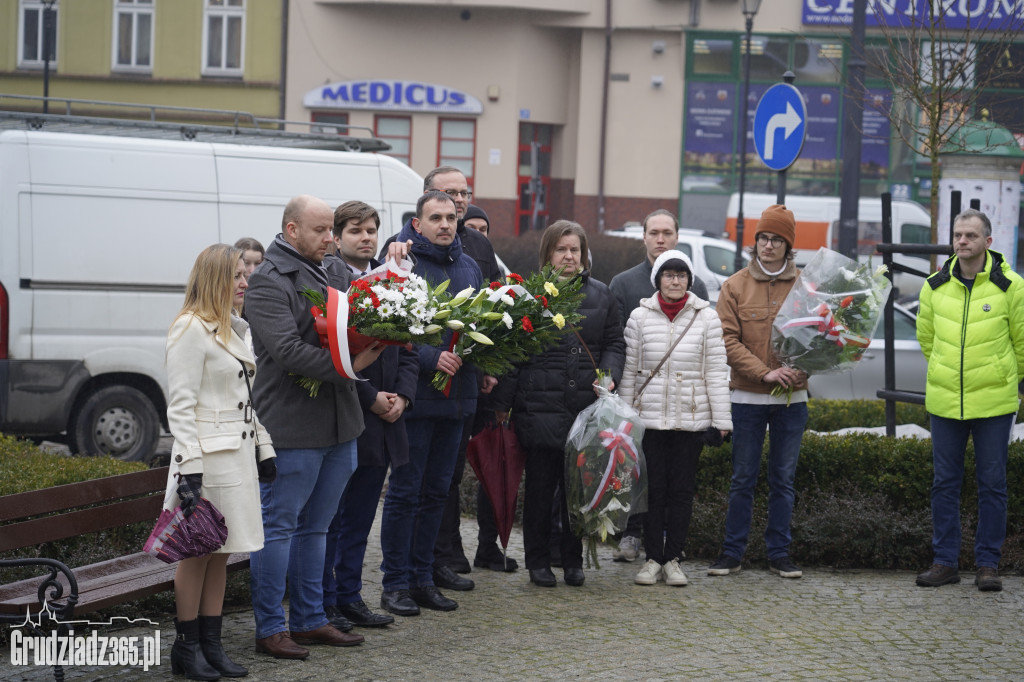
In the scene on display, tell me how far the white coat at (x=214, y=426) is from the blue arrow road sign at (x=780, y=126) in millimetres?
5726

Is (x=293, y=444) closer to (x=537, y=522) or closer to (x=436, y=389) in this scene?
(x=436, y=389)

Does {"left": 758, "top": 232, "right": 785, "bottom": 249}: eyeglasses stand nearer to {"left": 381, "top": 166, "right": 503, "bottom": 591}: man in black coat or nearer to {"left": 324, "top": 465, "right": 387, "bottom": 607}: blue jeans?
{"left": 381, "top": 166, "right": 503, "bottom": 591}: man in black coat

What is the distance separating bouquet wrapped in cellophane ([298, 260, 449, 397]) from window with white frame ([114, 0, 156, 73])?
2660 cm

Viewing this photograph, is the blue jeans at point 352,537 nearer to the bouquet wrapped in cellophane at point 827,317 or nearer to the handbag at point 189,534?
the handbag at point 189,534

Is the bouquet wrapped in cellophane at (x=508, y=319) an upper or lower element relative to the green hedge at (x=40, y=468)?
upper

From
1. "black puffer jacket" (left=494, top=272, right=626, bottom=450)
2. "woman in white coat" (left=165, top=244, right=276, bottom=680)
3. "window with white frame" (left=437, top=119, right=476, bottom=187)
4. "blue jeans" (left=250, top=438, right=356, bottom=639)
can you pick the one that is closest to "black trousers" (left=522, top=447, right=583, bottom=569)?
"black puffer jacket" (left=494, top=272, right=626, bottom=450)

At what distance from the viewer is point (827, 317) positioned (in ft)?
24.3

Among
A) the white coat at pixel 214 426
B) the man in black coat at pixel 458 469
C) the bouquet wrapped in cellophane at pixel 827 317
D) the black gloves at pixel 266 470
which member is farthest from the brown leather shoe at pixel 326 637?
the bouquet wrapped in cellophane at pixel 827 317

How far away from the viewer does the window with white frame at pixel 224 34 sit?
98.8 feet

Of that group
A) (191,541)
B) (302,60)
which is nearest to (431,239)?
(191,541)

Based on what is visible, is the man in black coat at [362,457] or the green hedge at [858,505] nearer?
the man in black coat at [362,457]

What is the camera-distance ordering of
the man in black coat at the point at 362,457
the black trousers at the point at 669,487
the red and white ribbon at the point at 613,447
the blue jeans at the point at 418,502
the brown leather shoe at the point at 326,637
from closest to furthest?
the brown leather shoe at the point at 326,637 < the man in black coat at the point at 362,457 < the blue jeans at the point at 418,502 < the red and white ribbon at the point at 613,447 < the black trousers at the point at 669,487

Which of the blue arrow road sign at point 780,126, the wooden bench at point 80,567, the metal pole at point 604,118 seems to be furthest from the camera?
the metal pole at point 604,118

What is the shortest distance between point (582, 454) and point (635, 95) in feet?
83.9
